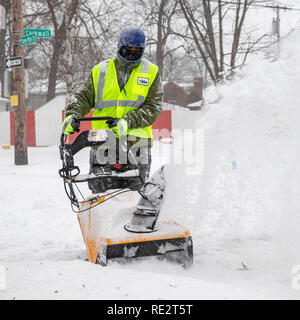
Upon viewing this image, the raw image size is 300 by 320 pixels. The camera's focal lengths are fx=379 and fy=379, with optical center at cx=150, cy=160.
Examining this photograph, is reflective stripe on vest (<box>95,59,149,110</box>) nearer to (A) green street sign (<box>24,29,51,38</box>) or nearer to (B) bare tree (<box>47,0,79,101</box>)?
(A) green street sign (<box>24,29,51,38</box>)

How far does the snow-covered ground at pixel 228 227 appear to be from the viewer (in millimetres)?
2292

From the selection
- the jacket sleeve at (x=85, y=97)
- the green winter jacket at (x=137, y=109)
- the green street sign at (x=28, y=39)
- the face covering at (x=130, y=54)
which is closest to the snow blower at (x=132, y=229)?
the green winter jacket at (x=137, y=109)

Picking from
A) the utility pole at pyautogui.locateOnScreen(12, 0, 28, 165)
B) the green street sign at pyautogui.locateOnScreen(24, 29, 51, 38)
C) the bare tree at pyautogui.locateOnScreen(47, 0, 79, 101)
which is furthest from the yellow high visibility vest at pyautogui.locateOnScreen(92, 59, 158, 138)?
the bare tree at pyautogui.locateOnScreen(47, 0, 79, 101)

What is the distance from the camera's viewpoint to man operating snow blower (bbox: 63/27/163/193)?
315 cm

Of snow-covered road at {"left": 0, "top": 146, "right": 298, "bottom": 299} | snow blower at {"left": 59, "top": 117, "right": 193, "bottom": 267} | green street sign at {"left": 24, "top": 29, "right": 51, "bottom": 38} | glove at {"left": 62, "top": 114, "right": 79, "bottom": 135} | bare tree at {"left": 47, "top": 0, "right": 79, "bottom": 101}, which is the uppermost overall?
bare tree at {"left": 47, "top": 0, "right": 79, "bottom": 101}

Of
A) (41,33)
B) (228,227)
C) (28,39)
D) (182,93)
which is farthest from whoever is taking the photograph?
(182,93)

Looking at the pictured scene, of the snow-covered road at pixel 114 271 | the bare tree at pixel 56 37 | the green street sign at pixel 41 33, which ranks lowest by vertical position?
the snow-covered road at pixel 114 271

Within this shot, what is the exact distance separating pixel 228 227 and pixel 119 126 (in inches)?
77.7

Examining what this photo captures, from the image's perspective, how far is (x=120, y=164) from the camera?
3236mm

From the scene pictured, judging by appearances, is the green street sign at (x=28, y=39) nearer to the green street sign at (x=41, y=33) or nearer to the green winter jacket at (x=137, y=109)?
the green street sign at (x=41, y=33)

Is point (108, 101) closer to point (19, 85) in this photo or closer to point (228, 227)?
point (228, 227)

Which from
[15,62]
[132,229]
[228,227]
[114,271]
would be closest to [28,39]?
[15,62]
